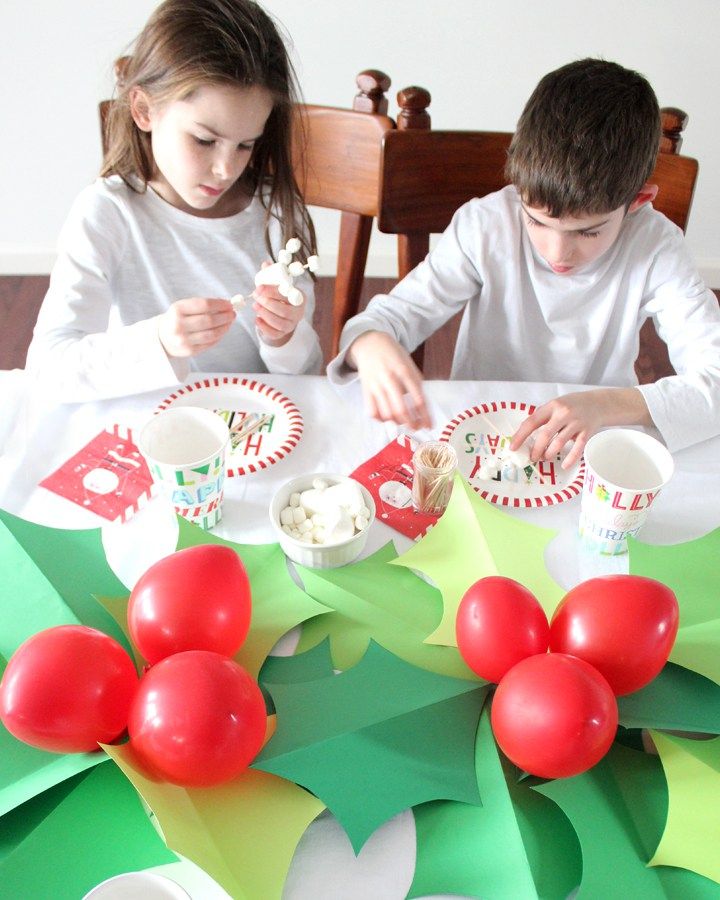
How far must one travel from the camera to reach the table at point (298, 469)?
86cm

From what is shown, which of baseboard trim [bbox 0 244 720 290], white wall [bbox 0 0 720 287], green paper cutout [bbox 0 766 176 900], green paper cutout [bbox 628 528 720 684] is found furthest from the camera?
baseboard trim [bbox 0 244 720 290]

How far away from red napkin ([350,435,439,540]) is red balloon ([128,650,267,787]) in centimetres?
32

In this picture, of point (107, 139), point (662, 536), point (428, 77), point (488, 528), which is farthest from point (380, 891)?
point (428, 77)

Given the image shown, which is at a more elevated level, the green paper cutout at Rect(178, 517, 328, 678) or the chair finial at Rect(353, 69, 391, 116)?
the chair finial at Rect(353, 69, 391, 116)

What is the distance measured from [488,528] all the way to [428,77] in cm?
163

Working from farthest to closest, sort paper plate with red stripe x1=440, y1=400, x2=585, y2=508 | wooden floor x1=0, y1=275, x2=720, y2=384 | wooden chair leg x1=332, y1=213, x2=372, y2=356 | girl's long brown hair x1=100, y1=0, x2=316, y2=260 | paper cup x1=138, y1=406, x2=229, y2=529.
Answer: wooden floor x1=0, y1=275, x2=720, y2=384, wooden chair leg x1=332, y1=213, x2=372, y2=356, girl's long brown hair x1=100, y1=0, x2=316, y2=260, paper plate with red stripe x1=440, y1=400, x2=585, y2=508, paper cup x1=138, y1=406, x2=229, y2=529

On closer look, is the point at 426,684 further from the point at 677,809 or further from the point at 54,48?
the point at 54,48

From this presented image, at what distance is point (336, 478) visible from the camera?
88cm

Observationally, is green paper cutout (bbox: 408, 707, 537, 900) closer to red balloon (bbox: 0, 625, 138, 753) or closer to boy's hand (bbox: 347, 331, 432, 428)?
red balloon (bbox: 0, 625, 138, 753)

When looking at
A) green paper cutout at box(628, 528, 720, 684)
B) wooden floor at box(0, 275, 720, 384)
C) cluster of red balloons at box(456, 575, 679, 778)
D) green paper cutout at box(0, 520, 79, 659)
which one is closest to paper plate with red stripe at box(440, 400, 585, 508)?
green paper cutout at box(628, 528, 720, 684)

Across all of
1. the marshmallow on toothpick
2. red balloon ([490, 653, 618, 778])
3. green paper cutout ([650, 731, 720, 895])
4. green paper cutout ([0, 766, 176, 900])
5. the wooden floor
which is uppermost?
the marshmallow on toothpick

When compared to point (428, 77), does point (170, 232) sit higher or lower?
lower

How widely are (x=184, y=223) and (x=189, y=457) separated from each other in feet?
1.71

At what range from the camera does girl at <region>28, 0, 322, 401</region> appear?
1.00 metres
